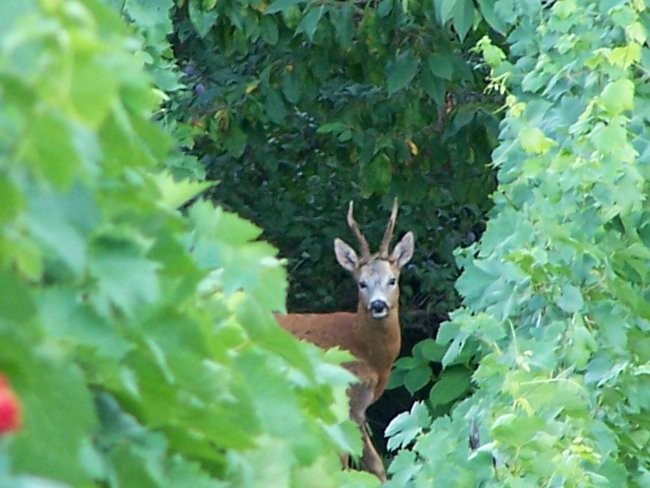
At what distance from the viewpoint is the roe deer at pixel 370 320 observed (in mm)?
8008

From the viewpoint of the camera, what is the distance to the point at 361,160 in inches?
299

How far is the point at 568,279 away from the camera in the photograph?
408 cm

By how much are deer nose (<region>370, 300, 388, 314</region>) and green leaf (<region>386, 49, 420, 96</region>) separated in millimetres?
1505

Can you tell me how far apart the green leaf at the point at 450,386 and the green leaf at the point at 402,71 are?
4.14ft

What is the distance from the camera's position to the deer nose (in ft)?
26.3

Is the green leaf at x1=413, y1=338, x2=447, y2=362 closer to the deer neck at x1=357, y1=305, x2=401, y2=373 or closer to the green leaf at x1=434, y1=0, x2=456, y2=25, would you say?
the deer neck at x1=357, y1=305, x2=401, y2=373

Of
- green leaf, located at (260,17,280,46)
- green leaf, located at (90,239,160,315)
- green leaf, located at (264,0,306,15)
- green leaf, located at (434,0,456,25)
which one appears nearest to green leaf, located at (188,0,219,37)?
green leaf, located at (264,0,306,15)

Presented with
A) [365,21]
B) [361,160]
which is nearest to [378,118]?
[361,160]

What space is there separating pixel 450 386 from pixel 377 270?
143 cm

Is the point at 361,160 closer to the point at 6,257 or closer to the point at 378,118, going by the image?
the point at 378,118

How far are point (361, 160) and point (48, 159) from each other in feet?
21.8

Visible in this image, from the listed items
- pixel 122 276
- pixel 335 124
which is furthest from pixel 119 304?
pixel 335 124

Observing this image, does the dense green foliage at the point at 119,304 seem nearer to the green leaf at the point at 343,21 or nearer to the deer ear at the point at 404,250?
the green leaf at the point at 343,21

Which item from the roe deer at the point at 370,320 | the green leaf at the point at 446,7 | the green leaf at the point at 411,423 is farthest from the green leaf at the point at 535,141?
the roe deer at the point at 370,320
